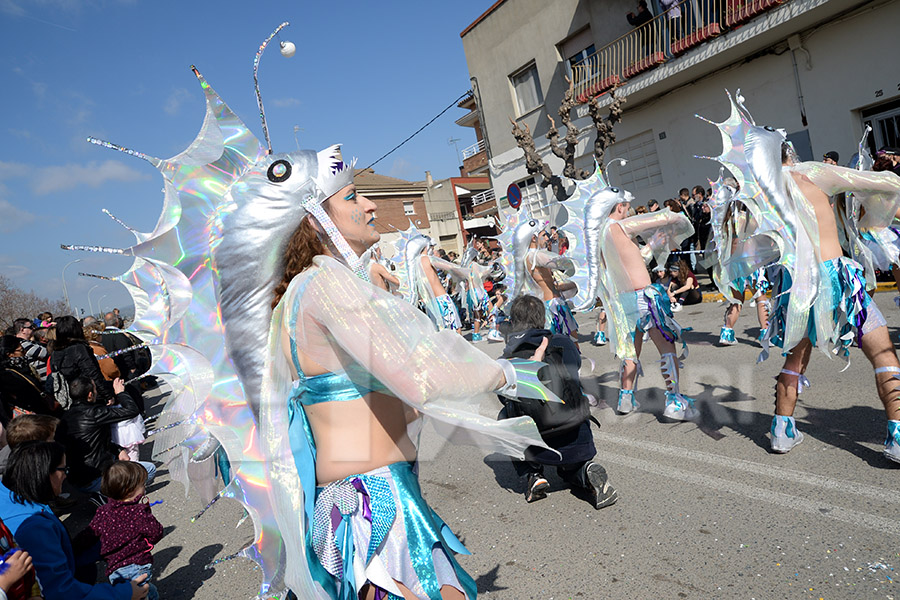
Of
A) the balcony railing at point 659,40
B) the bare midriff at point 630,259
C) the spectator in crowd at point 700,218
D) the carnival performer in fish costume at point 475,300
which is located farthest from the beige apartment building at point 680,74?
the bare midriff at point 630,259

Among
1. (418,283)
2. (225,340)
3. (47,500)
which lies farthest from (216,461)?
(418,283)

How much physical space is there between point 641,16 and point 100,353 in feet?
47.2

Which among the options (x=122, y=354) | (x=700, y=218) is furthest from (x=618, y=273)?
(x=122, y=354)

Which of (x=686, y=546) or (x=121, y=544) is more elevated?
(x=121, y=544)

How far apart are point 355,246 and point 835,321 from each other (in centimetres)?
315

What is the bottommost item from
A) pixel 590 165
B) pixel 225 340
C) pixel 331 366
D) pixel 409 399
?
pixel 409 399

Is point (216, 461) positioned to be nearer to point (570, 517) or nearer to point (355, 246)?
point (355, 246)

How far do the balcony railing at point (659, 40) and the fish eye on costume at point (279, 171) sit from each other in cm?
1259

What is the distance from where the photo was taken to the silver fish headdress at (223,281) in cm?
186

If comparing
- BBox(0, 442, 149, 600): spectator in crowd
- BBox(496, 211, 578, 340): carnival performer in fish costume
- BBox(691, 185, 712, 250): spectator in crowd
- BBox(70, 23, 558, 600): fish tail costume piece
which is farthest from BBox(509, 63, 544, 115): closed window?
BBox(70, 23, 558, 600): fish tail costume piece

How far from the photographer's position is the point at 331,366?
167cm

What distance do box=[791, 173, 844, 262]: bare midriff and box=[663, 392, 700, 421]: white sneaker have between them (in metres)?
1.65

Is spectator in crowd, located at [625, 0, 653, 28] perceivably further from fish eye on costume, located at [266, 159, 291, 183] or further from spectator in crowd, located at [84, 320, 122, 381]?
fish eye on costume, located at [266, 159, 291, 183]

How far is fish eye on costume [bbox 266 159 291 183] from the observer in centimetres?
188
